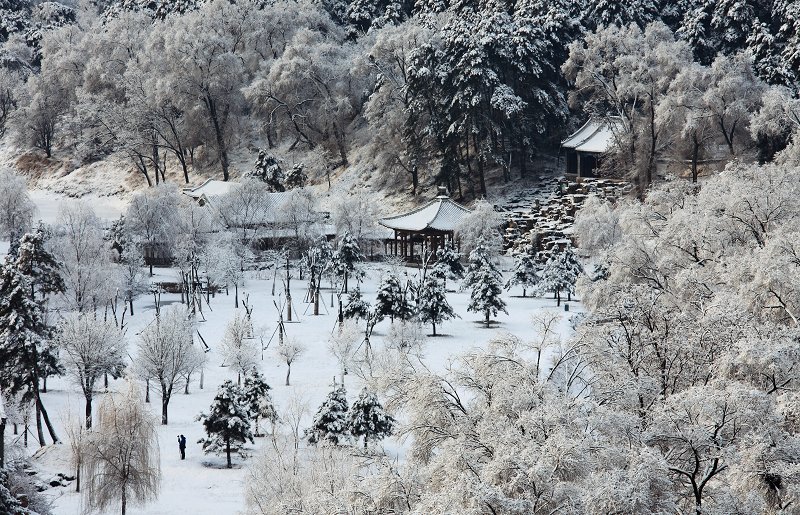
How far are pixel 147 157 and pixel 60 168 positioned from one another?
13.2m

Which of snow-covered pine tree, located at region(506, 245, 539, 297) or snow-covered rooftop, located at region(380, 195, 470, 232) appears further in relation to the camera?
snow-covered rooftop, located at region(380, 195, 470, 232)

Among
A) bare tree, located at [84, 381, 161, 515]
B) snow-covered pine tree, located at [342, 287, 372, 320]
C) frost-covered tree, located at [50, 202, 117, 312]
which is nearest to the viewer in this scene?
bare tree, located at [84, 381, 161, 515]

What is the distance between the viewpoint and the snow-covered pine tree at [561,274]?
48.8 meters

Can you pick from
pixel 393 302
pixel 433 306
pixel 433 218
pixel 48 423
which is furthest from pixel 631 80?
pixel 48 423

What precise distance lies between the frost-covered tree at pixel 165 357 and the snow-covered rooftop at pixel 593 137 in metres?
29.2

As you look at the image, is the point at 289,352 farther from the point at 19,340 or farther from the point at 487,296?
the point at 19,340

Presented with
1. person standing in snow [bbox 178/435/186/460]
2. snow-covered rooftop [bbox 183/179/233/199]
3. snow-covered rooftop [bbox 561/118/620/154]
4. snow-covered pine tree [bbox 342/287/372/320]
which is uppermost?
snow-covered rooftop [bbox 561/118/620/154]

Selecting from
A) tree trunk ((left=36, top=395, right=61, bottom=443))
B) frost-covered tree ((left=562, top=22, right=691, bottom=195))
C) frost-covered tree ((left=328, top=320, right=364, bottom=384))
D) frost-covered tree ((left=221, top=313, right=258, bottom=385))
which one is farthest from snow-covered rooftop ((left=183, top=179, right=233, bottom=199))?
tree trunk ((left=36, top=395, right=61, bottom=443))

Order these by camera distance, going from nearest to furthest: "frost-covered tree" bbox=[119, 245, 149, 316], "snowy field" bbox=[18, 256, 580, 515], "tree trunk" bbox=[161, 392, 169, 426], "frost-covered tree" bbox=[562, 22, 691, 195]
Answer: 1. "snowy field" bbox=[18, 256, 580, 515]
2. "tree trunk" bbox=[161, 392, 169, 426]
3. "frost-covered tree" bbox=[119, 245, 149, 316]
4. "frost-covered tree" bbox=[562, 22, 691, 195]

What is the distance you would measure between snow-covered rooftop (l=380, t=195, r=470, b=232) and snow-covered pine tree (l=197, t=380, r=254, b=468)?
78.6 ft

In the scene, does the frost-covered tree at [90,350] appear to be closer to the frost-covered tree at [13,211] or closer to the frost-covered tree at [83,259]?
the frost-covered tree at [83,259]

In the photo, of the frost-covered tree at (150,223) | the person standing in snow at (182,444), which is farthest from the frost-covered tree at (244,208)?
the person standing in snow at (182,444)

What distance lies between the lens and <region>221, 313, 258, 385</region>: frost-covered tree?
41.0 metres

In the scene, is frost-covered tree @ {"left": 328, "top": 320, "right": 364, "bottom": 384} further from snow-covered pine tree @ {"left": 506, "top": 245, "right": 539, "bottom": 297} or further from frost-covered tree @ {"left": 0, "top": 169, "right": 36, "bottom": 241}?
frost-covered tree @ {"left": 0, "top": 169, "right": 36, "bottom": 241}
